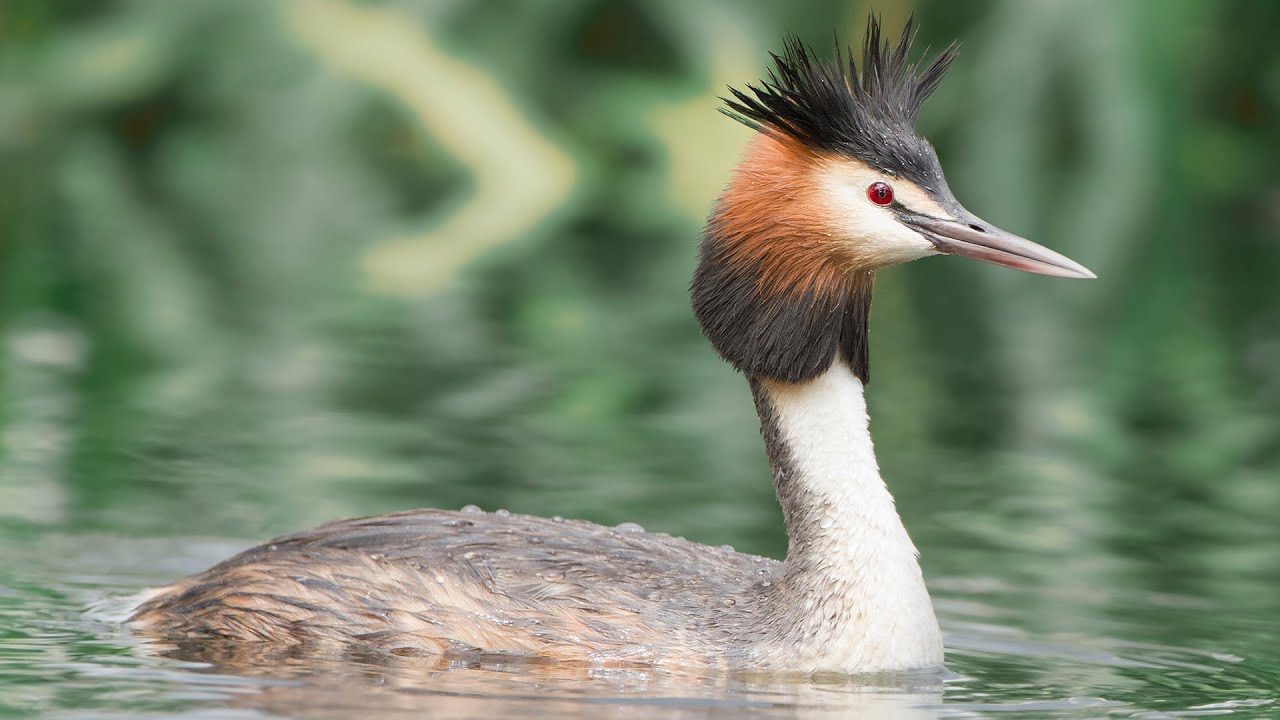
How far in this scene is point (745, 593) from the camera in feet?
31.8

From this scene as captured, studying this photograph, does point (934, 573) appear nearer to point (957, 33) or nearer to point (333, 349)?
point (333, 349)

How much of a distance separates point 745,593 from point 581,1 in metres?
27.0

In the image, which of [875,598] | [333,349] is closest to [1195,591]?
[875,598]

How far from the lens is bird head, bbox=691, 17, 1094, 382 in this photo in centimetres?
950

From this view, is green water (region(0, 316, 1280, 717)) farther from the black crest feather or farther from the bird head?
the black crest feather

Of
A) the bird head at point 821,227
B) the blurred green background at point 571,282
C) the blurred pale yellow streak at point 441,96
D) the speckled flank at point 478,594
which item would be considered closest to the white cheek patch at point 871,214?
the bird head at point 821,227

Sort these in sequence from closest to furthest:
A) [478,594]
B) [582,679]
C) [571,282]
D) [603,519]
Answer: [582,679], [478,594], [603,519], [571,282]

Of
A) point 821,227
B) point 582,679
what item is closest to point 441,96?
point 821,227

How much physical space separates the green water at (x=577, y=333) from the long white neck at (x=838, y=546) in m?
0.24

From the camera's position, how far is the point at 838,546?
9516 mm

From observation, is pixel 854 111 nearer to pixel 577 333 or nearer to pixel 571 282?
pixel 577 333

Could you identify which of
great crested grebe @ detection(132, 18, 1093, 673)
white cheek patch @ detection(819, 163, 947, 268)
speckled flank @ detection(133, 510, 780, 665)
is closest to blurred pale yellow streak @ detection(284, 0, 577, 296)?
speckled flank @ detection(133, 510, 780, 665)

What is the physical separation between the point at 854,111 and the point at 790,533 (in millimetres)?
1896

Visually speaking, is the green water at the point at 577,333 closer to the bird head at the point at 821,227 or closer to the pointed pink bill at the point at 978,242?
the bird head at the point at 821,227
